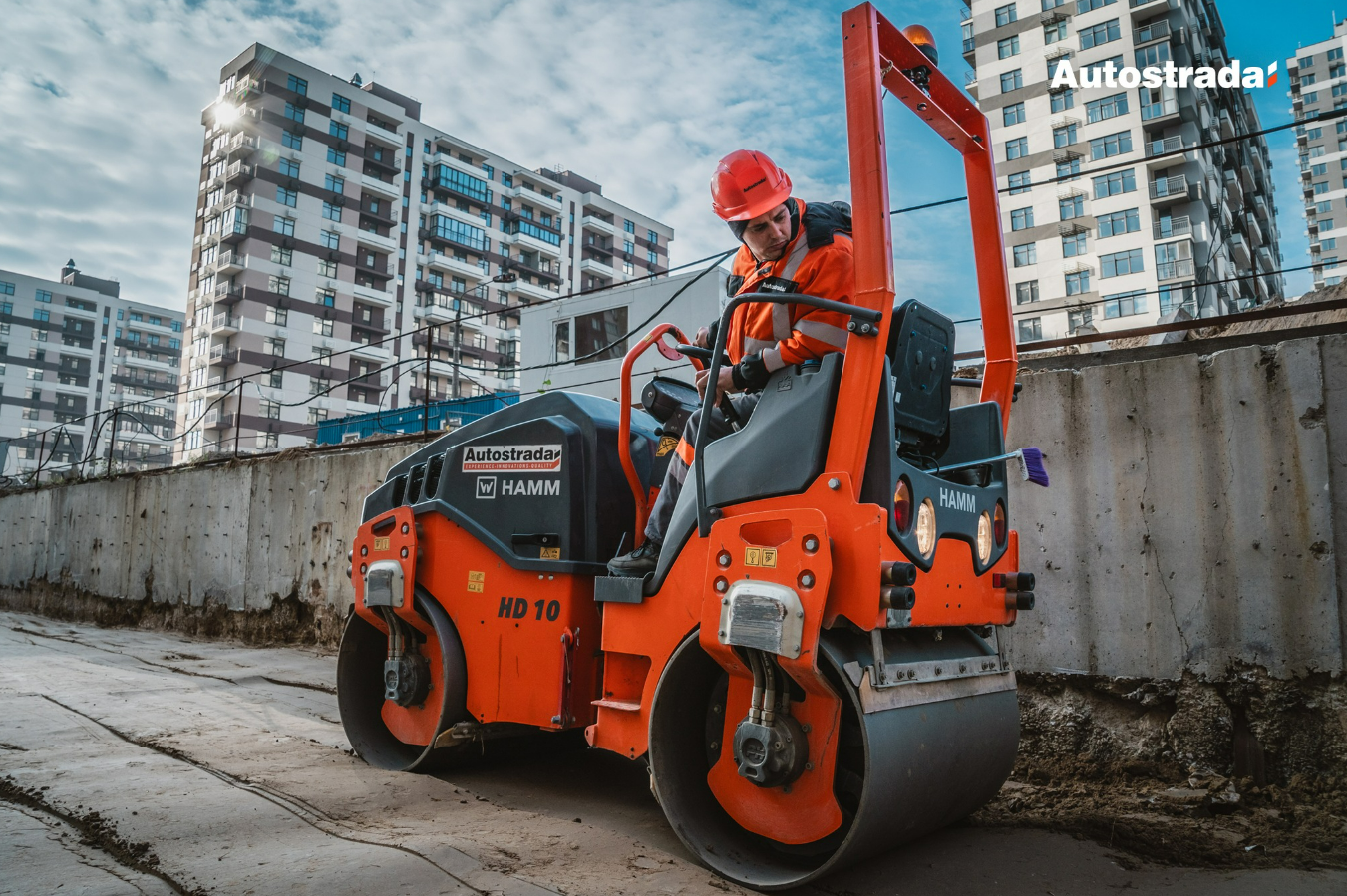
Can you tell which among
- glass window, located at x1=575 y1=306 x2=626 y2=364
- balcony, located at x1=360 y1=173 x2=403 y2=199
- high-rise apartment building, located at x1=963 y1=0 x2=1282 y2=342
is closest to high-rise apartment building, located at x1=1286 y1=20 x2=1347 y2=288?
high-rise apartment building, located at x1=963 y1=0 x2=1282 y2=342

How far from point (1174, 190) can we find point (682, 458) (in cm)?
5474

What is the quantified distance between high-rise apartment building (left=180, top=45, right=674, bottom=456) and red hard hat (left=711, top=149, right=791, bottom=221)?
4754cm

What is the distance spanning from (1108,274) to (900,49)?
2089 inches

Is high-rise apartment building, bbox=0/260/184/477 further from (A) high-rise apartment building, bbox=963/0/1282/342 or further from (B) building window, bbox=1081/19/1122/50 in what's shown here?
(B) building window, bbox=1081/19/1122/50

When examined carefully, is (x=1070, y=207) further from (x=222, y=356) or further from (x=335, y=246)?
(x=222, y=356)

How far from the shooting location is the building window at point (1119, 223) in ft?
162

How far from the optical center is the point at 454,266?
70000 mm

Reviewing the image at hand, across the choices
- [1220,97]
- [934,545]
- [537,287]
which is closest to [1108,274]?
[1220,97]

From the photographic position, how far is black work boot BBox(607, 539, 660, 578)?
341 cm

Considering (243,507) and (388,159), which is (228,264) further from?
(243,507)

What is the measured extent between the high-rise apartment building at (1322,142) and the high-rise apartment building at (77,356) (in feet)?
371

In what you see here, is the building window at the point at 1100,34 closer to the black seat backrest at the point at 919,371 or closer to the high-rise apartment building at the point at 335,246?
the high-rise apartment building at the point at 335,246

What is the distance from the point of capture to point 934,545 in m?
2.91

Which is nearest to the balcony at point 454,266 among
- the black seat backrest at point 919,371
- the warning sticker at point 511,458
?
the warning sticker at point 511,458
